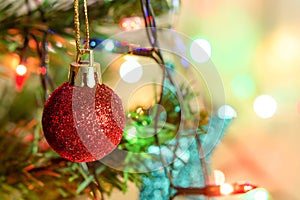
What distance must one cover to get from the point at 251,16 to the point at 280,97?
199mm

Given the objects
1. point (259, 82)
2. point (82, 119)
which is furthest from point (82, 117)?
point (259, 82)

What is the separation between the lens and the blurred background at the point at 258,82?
1.11 m

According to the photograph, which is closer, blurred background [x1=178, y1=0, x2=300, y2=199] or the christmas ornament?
the christmas ornament

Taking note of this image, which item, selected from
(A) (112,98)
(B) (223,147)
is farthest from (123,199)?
(A) (112,98)

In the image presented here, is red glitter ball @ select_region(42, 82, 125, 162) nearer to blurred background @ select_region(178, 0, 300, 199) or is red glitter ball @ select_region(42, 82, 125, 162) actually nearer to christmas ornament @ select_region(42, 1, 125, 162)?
christmas ornament @ select_region(42, 1, 125, 162)

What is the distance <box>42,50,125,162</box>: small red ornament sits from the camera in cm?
29

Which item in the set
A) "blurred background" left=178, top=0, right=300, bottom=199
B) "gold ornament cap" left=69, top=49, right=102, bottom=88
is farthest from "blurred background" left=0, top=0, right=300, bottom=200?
"gold ornament cap" left=69, top=49, right=102, bottom=88

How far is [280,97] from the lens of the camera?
1128mm

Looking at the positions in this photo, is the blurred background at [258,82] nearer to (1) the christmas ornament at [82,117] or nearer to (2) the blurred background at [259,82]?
(2) the blurred background at [259,82]

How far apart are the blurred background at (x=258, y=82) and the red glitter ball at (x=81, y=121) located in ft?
2.68

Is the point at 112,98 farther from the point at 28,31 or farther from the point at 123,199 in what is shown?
the point at 123,199

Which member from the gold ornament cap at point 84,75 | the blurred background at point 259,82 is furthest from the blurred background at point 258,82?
the gold ornament cap at point 84,75

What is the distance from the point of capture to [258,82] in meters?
1.15

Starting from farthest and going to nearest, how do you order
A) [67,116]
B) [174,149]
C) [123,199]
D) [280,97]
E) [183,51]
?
[280,97] < [123,199] < [183,51] < [174,149] < [67,116]
